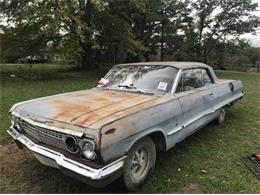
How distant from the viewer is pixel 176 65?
4.95m

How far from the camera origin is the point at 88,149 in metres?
3.02

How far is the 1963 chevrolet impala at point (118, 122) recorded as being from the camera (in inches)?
119

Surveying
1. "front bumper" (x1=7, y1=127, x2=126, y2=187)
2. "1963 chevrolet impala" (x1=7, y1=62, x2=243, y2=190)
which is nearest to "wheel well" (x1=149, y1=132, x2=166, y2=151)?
"1963 chevrolet impala" (x1=7, y1=62, x2=243, y2=190)

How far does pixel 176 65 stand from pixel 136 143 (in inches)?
80.6

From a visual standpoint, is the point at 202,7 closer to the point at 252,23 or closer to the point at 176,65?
the point at 252,23

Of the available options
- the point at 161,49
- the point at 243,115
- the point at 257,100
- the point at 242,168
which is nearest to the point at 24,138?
the point at 242,168

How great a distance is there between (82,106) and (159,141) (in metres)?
1.14

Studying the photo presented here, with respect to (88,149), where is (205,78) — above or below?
above

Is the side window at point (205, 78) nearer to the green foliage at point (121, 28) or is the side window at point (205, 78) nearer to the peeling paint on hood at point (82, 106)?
the peeling paint on hood at point (82, 106)

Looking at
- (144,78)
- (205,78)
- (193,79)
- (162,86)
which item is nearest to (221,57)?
(205,78)

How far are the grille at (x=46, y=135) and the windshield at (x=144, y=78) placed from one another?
1.66m

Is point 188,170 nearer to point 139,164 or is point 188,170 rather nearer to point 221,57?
point 139,164

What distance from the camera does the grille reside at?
3260 millimetres

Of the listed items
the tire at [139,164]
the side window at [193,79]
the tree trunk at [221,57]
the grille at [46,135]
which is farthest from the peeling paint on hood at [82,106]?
the tree trunk at [221,57]
